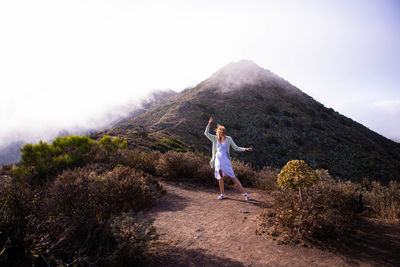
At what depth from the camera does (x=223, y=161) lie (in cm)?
579

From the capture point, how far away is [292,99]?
3934cm

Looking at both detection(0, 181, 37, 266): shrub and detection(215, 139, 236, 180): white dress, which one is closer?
detection(0, 181, 37, 266): shrub

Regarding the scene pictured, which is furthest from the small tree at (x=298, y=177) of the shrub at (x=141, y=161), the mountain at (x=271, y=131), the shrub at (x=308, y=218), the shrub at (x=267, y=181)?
the mountain at (x=271, y=131)

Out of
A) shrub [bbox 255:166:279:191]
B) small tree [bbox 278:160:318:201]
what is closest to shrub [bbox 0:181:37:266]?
small tree [bbox 278:160:318:201]

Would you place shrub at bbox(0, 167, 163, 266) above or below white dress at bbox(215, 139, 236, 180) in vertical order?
below

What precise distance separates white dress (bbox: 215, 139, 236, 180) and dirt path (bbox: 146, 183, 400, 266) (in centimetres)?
77

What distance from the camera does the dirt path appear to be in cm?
293

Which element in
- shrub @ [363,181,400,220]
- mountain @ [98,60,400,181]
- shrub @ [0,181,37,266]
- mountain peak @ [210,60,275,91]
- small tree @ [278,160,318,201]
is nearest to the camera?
shrub @ [0,181,37,266]

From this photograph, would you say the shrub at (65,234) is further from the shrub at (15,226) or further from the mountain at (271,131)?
the mountain at (271,131)

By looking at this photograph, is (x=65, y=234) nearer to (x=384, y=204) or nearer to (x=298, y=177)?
(x=298, y=177)

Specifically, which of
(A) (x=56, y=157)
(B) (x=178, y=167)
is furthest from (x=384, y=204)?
(A) (x=56, y=157)

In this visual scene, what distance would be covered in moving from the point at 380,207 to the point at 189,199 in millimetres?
4276

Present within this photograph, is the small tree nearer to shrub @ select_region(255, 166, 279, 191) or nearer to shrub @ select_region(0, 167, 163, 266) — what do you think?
shrub @ select_region(255, 166, 279, 191)

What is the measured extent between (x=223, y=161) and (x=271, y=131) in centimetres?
2388
